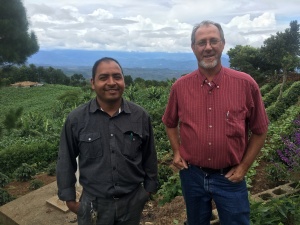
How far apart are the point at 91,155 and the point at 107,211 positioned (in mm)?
436

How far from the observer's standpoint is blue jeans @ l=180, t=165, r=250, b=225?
8.51 ft

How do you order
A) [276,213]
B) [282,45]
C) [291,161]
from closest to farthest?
[276,213] → [291,161] → [282,45]

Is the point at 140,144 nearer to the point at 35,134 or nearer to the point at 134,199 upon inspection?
the point at 134,199

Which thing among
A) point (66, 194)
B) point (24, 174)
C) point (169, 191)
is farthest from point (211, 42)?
point (24, 174)

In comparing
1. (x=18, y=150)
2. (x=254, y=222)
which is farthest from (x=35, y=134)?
(x=254, y=222)

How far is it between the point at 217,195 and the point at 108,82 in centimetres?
122

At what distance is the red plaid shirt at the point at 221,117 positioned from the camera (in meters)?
2.55

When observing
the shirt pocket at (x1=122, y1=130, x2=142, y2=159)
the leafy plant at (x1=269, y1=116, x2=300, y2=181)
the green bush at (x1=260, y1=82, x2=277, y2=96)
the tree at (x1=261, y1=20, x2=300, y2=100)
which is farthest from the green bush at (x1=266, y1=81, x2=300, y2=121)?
the shirt pocket at (x1=122, y1=130, x2=142, y2=159)

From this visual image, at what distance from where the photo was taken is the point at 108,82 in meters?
2.44

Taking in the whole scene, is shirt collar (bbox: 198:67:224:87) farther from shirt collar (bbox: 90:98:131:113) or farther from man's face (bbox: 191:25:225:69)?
shirt collar (bbox: 90:98:131:113)

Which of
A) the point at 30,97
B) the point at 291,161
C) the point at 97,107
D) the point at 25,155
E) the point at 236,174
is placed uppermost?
the point at 97,107

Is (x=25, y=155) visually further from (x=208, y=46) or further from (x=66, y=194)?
(x=208, y=46)

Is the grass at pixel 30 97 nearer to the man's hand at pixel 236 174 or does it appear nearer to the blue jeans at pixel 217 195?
the blue jeans at pixel 217 195

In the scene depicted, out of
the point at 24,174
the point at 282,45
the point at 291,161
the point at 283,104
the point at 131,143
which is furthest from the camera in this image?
the point at 282,45
